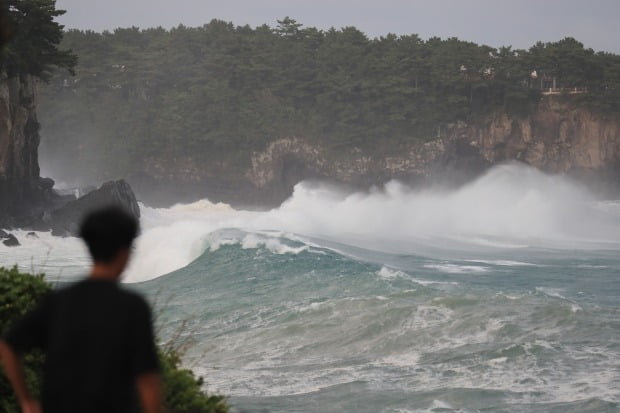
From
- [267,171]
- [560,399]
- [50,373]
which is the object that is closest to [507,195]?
[267,171]

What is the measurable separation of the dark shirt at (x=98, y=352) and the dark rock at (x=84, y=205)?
35714mm

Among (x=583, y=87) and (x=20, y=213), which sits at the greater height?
(x=583, y=87)

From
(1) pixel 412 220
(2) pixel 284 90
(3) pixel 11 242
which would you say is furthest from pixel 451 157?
(3) pixel 11 242

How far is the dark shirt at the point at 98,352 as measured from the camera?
3.39 meters

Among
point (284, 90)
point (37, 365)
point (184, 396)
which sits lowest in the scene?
point (184, 396)

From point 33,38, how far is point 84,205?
739 cm

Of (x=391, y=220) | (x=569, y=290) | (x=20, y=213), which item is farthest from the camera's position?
(x=391, y=220)

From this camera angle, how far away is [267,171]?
74500 millimetres

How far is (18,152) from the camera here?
40281 millimetres

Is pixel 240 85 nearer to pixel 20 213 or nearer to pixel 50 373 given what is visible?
pixel 20 213

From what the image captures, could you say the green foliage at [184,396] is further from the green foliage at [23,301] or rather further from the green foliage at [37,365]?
the green foliage at [23,301]

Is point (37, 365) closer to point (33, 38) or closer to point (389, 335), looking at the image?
point (389, 335)

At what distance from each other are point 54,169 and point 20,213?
44525 mm

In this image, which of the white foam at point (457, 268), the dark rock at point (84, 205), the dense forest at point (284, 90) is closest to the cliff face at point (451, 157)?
the dense forest at point (284, 90)
